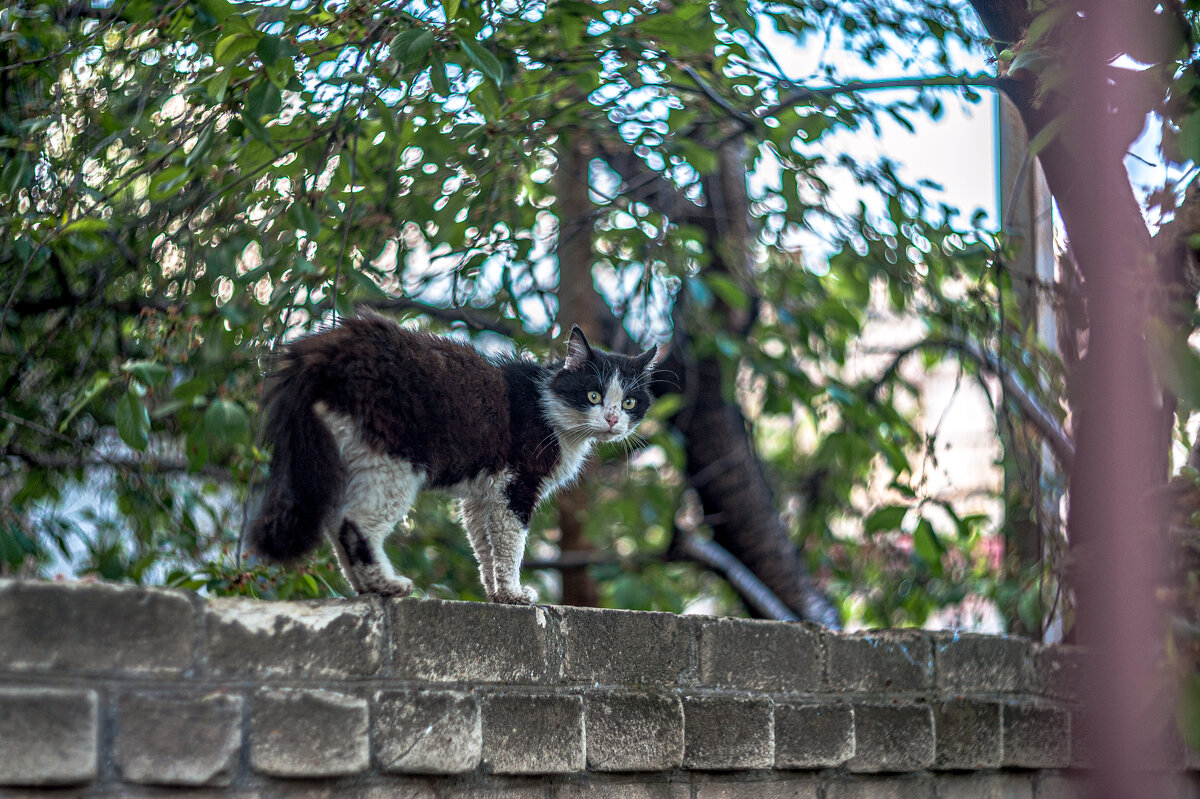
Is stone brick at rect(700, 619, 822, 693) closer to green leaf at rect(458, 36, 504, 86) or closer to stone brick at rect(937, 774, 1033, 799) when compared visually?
stone brick at rect(937, 774, 1033, 799)

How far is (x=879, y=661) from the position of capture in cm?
301

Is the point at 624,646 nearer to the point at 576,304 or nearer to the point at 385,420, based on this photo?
the point at 385,420

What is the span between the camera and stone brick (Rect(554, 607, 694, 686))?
242 centimetres

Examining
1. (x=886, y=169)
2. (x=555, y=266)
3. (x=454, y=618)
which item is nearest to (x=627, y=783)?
(x=454, y=618)

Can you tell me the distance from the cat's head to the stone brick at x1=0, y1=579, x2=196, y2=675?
4.19ft

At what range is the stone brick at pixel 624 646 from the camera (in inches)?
95.2

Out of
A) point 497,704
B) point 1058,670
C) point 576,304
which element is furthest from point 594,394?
point 576,304

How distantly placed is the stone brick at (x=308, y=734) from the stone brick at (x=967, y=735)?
179 centimetres

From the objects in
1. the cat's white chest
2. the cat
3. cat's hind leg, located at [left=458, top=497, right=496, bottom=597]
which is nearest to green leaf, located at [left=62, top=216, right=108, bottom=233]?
the cat

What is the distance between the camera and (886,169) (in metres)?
4.31

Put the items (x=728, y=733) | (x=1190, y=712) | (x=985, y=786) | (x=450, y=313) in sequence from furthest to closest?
(x=450, y=313) < (x=985, y=786) < (x=728, y=733) < (x=1190, y=712)

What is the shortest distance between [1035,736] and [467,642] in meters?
2.01

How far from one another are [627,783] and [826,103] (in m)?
2.52

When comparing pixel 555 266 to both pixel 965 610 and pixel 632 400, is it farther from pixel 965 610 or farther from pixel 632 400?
pixel 965 610
